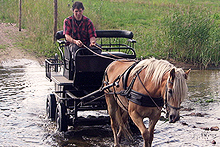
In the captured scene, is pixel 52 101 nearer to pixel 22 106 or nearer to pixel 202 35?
pixel 22 106

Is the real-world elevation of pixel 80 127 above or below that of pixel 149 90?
below

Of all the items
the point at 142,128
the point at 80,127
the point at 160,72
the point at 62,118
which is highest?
the point at 160,72

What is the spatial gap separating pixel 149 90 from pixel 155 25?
14885mm

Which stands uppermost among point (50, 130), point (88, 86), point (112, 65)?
point (112, 65)

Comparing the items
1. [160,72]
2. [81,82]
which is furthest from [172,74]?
[81,82]

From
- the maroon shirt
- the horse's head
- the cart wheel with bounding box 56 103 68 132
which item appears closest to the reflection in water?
the cart wheel with bounding box 56 103 68 132

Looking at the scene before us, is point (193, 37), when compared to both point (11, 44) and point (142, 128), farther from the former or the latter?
point (142, 128)

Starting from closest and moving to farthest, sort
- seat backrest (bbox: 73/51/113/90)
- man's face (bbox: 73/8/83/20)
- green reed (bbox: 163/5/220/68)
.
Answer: seat backrest (bbox: 73/51/113/90)
man's face (bbox: 73/8/83/20)
green reed (bbox: 163/5/220/68)

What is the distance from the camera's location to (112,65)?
20.0 ft

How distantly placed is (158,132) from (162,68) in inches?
99.5

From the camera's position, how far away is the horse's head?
14.4 feet

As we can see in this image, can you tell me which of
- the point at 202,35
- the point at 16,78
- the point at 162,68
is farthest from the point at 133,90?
the point at 202,35

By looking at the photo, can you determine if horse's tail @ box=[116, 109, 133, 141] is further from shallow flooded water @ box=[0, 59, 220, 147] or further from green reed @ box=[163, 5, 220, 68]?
green reed @ box=[163, 5, 220, 68]

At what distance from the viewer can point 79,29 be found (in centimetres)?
712
